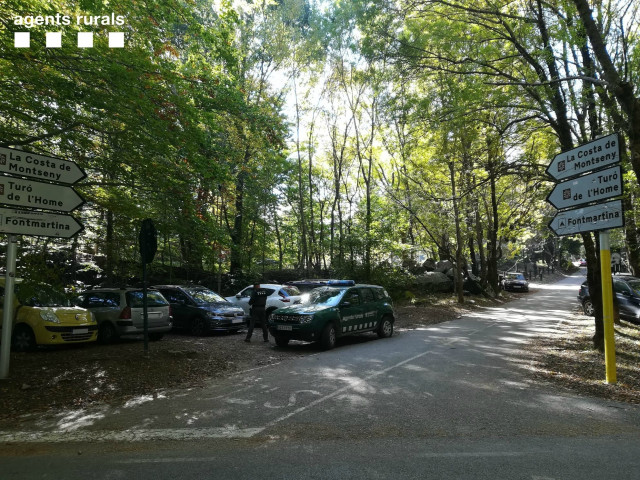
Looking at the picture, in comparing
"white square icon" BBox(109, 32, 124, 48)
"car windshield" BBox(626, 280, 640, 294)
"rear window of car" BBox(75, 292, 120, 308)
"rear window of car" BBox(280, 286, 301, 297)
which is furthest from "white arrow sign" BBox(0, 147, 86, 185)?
"car windshield" BBox(626, 280, 640, 294)

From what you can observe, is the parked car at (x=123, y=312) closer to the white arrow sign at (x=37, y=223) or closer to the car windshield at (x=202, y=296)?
the car windshield at (x=202, y=296)

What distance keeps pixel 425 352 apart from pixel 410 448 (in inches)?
245

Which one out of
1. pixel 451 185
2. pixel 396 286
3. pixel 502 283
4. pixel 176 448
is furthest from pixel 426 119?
pixel 502 283

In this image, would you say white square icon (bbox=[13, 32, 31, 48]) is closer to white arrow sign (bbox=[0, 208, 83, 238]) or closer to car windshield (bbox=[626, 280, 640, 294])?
white arrow sign (bbox=[0, 208, 83, 238])

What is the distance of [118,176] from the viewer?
380 inches

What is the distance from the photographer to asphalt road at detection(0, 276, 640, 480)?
3.93m

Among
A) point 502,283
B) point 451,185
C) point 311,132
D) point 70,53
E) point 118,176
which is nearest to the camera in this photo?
point 70,53

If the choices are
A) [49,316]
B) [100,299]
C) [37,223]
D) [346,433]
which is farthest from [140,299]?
[346,433]

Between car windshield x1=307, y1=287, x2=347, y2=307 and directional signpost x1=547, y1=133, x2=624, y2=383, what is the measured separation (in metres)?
5.92

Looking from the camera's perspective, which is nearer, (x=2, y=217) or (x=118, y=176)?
(x=2, y=217)

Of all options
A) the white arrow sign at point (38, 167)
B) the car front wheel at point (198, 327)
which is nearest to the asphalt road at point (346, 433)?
the white arrow sign at point (38, 167)

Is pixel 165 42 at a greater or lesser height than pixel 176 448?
greater

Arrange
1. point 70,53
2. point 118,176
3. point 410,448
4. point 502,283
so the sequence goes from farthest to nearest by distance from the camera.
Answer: point 502,283
point 118,176
point 70,53
point 410,448

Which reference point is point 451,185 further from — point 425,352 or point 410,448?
point 410,448
